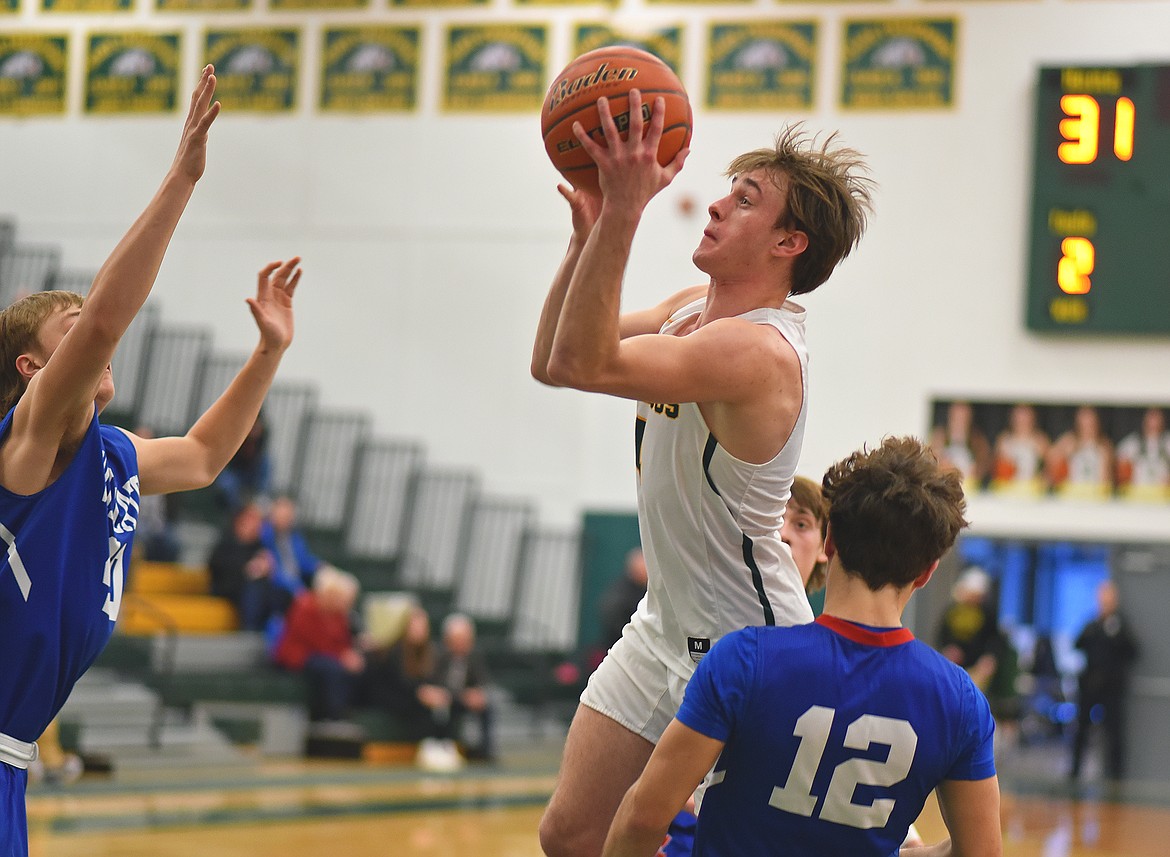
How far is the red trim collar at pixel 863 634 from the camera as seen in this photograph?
2.37 meters

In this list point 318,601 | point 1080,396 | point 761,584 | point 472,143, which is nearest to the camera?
point 761,584

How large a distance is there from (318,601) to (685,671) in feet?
29.1

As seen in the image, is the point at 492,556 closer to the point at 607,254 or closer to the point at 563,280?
the point at 563,280

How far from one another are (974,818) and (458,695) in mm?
9420

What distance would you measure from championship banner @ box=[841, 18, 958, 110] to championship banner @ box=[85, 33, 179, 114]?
7.14 metres

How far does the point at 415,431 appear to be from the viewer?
15.2m

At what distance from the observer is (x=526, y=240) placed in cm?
1500

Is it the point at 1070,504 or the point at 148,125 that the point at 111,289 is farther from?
the point at 148,125

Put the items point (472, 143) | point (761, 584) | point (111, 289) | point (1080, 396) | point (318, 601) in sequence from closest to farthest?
point (111, 289) < point (761, 584) < point (318, 601) < point (1080, 396) < point (472, 143)

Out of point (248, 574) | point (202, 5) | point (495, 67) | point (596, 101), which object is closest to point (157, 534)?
point (248, 574)

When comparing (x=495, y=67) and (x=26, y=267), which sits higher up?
(x=495, y=67)

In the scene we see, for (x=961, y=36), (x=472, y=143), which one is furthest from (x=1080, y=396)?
(x=472, y=143)

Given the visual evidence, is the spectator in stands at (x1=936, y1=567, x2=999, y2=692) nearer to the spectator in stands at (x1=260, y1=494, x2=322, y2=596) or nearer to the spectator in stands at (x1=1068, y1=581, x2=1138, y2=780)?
the spectator in stands at (x1=1068, y1=581, x2=1138, y2=780)

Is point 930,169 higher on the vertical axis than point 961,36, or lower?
lower
